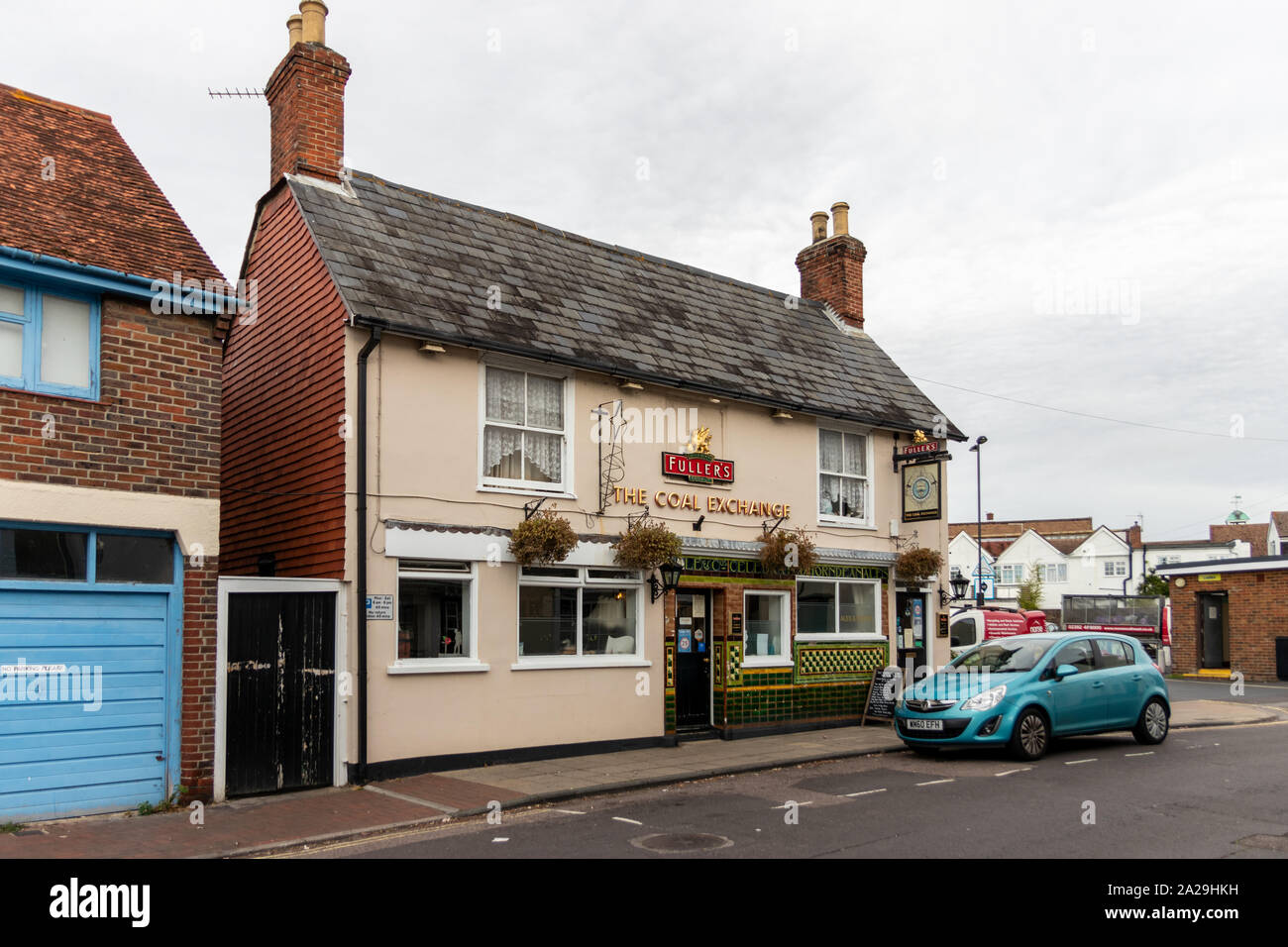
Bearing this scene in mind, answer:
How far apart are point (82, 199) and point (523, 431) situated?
561 cm

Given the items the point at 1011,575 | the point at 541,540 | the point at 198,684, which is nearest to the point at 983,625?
Result: the point at 541,540

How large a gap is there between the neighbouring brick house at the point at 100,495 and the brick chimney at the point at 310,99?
10.8 feet

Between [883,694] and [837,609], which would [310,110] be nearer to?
[837,609]

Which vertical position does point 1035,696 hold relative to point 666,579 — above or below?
below

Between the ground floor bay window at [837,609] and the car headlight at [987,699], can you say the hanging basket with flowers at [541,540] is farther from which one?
the car headlight at [987,699]

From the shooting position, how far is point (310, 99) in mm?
13820

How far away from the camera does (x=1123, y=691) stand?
14.3 metres

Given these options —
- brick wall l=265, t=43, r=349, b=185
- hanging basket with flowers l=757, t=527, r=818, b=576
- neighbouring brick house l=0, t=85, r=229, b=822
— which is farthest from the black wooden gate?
hanging basket with flowers l=757, t=527, r=818, b=576

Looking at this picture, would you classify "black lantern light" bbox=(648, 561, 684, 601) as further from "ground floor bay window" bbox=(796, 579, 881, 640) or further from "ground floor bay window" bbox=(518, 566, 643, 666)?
"ground floor bay window" bbox=(796, 579, 881, 640)

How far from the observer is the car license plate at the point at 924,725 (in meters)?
13.2

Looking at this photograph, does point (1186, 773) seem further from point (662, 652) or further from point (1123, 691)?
point (662, 652)
